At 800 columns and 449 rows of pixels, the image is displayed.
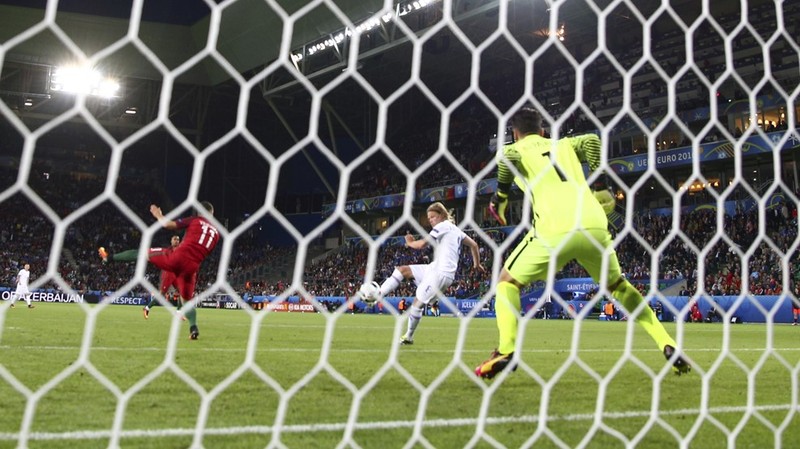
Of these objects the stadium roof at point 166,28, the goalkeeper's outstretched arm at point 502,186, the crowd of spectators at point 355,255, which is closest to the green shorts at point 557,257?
the goalkeeper's outstretched arm at point 502,186

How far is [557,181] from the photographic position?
3.47m

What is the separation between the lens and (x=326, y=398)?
3.17 meters

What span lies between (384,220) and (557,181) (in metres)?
30.6

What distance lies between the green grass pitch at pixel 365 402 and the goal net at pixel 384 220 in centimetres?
2

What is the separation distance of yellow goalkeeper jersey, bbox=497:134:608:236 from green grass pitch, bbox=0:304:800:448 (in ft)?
2.21

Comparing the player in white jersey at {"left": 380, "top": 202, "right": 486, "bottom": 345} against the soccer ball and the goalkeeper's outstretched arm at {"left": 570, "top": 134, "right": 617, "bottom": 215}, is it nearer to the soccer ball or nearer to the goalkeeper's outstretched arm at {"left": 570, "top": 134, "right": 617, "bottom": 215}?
the soccer ball

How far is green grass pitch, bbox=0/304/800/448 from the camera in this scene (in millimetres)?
2158

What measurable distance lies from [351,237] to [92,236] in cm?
1267

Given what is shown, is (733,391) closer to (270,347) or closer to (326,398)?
(326,398)

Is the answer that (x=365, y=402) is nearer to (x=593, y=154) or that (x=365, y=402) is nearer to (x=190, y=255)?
(x=593, y=154)

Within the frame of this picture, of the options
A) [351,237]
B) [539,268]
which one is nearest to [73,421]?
[539,268]

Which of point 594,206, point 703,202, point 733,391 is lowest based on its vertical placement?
point 733,391

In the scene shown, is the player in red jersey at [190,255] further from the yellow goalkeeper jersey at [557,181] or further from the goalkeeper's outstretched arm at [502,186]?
the yellow goalkeeper jersey at [557,181]

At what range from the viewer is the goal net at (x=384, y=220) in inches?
84.7
